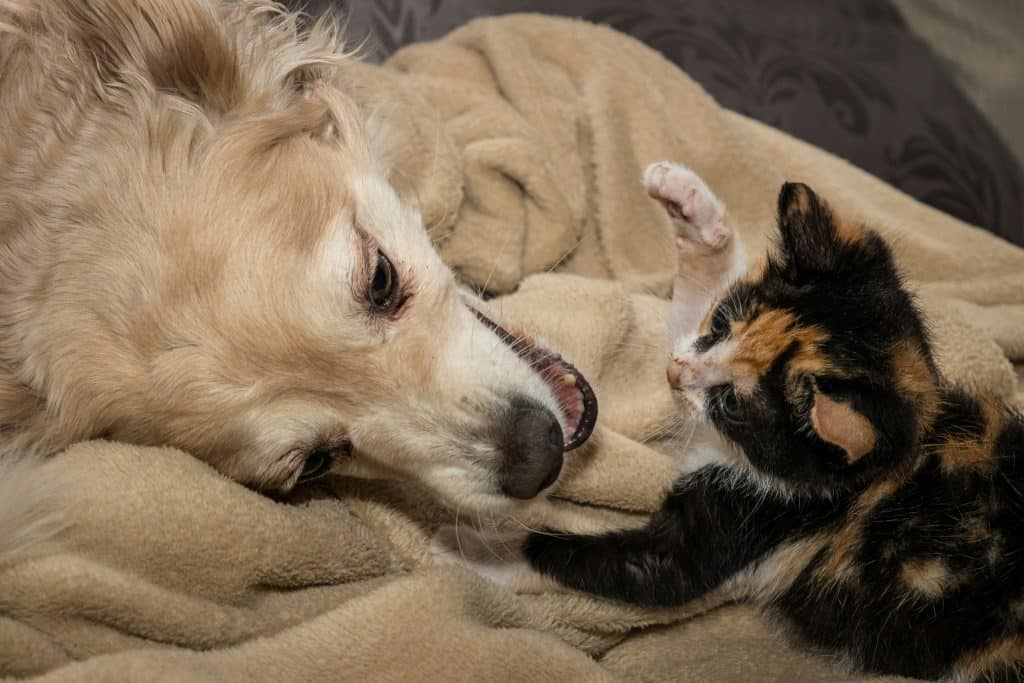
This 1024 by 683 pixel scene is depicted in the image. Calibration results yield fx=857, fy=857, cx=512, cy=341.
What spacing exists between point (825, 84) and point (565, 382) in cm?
164

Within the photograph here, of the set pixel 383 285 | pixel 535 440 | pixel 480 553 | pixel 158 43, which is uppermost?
pixel 158 43

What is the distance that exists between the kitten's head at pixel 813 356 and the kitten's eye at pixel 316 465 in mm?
740

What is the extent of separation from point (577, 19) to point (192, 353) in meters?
1.79

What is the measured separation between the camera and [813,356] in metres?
1.60

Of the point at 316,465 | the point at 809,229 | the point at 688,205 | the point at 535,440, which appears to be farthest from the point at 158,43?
the point at 809,229

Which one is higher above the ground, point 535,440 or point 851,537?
point 535,440

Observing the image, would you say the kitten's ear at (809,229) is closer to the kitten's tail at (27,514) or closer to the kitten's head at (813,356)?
the kitten's head at (813,356)

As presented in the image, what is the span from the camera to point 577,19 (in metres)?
2.73

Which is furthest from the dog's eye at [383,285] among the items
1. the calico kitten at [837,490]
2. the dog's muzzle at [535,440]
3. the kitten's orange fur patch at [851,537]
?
the kitten's orange fur patch at [851,537]

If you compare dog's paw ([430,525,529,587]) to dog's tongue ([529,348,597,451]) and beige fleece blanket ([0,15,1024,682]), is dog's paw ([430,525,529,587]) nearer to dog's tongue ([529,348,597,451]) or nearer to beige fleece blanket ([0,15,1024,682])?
beige fleece blanket ([0,15,1024,682])

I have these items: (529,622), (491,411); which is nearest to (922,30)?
(491,411)

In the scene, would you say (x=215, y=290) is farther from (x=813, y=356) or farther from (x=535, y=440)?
(x=813, y=356)

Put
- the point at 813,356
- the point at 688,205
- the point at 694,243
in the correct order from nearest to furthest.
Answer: the point at 813,356 < the point at 688,205 < the point at 694,243

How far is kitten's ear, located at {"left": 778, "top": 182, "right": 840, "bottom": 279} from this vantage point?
1687mm
